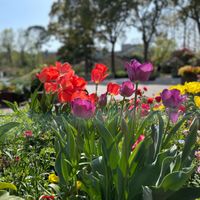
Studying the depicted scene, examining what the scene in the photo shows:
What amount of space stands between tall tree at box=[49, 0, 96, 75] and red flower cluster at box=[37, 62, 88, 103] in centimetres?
3027

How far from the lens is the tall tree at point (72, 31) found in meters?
34.2

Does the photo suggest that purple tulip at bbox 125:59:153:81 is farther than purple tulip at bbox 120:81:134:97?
No

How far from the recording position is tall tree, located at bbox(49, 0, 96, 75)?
34250 millimetres

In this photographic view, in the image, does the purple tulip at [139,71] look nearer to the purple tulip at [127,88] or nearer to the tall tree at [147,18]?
the purple tulip at [127,88]

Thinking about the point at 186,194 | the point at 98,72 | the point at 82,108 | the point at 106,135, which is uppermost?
the point at 98,72

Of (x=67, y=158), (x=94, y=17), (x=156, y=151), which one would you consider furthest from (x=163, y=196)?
(x=94, y=17)

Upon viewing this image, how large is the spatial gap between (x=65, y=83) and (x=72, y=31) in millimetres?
33965

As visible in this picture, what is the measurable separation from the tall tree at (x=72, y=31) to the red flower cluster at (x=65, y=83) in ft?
99.3

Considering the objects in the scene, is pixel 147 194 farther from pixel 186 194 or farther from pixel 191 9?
pixel 191 9

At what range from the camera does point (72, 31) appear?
36.0m

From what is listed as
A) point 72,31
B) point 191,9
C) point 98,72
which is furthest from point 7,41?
point 98,72

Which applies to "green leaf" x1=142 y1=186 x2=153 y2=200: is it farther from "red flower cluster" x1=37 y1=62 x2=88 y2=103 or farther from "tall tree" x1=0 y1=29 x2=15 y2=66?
"tall tree" x1=0 y1=29 x2=15 y2=66

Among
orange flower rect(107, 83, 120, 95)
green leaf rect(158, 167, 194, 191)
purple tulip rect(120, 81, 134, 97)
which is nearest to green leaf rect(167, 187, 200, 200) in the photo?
green leaf rect(158, 167, 194, 191)

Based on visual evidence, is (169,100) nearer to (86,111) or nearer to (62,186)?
(86,111)
